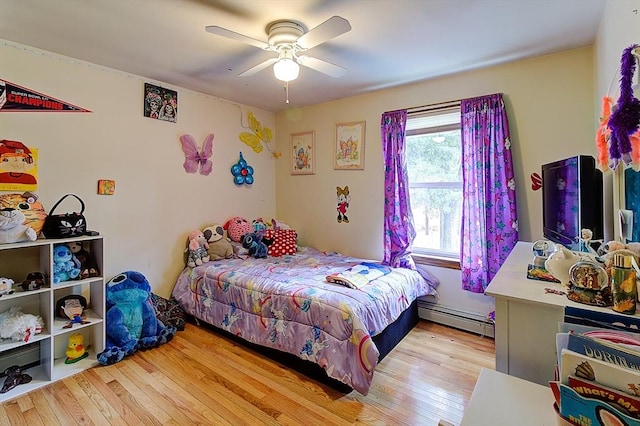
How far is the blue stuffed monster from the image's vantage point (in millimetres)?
2428

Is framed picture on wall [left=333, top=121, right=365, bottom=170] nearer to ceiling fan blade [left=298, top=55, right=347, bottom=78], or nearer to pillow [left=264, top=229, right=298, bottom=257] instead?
pillow [left=264, top=229, right=298, bottom=257]

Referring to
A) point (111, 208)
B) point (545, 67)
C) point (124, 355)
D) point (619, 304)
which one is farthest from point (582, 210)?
point (111, 208)

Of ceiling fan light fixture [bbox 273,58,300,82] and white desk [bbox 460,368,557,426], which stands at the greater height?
ceiling fan light fixture [bbox 273,58,300,82]

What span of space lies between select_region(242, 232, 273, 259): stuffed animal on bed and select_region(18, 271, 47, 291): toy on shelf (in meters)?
1.74

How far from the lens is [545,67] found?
2467 mm

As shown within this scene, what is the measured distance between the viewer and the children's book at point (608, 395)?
606 millimetres

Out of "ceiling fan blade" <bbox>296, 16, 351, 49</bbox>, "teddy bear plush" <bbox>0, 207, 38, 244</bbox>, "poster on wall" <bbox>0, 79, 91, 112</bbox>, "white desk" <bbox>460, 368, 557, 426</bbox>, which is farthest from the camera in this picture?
"poster on wall" <bbox>0, 79, 91, 112</bbox>

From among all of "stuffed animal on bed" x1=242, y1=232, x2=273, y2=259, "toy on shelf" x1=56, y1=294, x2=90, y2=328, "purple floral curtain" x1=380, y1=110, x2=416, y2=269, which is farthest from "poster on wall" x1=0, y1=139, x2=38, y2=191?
"purple floral curtain" x1=380, y1=110, x2=416, y2=269

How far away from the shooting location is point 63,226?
221 cm

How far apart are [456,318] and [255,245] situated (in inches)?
87.1

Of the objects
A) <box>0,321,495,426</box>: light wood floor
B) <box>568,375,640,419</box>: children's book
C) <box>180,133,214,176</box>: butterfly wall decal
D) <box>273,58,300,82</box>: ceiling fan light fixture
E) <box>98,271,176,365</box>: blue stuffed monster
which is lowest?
<box>0,321,495,426</box>: light wood floor

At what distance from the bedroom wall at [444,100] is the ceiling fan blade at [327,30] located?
1.61m

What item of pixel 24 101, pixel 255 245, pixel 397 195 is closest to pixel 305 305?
pixel 255 245

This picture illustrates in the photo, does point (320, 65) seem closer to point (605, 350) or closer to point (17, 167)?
point (605, 350)
